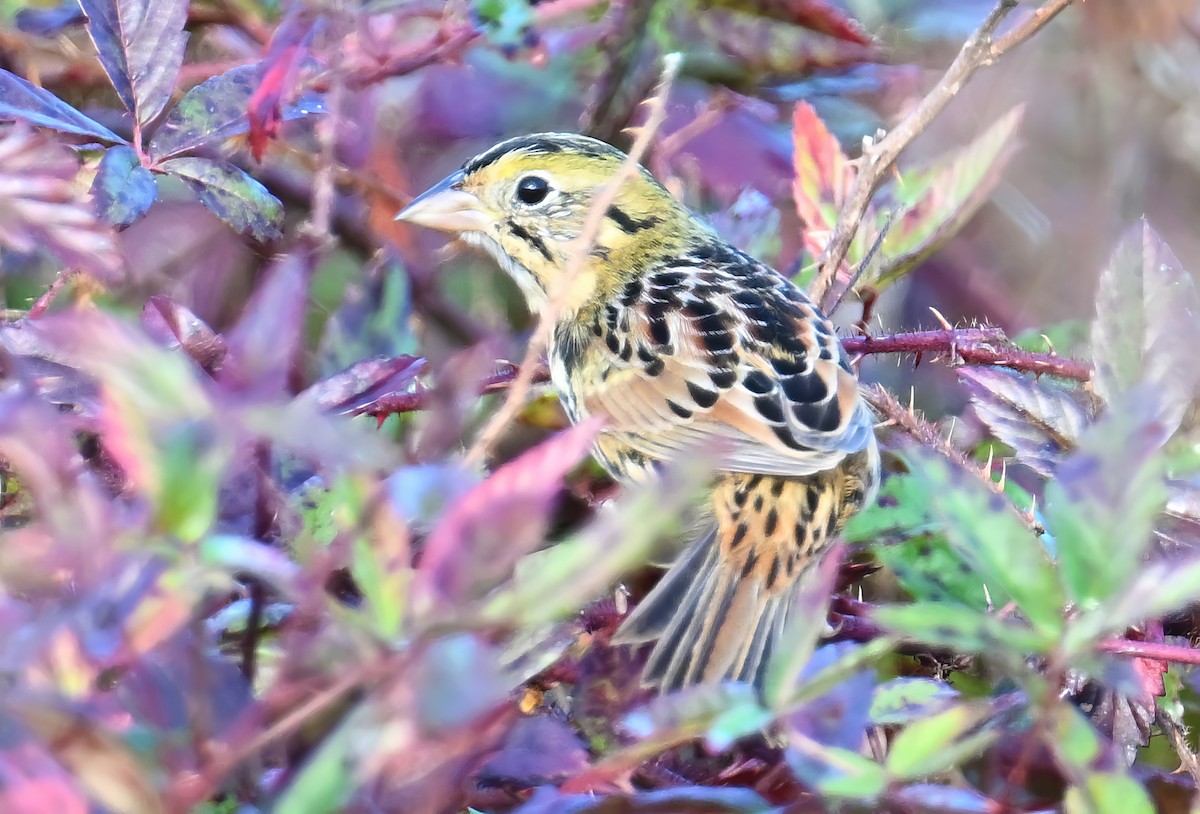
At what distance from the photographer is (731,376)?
2025 mm

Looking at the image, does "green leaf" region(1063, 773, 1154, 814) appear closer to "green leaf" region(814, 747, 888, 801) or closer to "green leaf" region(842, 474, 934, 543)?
"green leaf" region(814, 747, 888, 801)

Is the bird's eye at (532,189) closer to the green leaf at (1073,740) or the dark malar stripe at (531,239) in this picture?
the dark malar stripe at (531,239)

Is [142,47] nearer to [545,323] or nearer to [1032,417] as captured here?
[545,323]

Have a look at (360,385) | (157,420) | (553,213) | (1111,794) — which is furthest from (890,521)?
(553,213)

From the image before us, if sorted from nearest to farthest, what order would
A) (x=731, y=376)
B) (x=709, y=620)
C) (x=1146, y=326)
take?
(x=1146, y=326)
(x=709, y=620)
(x=731, y=376)

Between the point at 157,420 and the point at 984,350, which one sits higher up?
the point at 157,420

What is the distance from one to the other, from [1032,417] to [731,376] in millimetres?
822

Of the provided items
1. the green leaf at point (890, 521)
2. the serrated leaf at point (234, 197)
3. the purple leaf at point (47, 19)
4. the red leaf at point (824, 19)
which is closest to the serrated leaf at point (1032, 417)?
the green leaf at point (890, 521)

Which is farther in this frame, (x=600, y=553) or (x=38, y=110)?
(x=38, y=110)

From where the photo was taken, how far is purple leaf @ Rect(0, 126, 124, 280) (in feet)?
2.95

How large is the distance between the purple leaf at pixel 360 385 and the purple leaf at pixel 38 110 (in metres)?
0.32

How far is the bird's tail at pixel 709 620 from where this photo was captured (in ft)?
5.09

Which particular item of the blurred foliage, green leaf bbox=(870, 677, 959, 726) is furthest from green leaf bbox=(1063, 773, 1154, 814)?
green leaf bbox=(870, 677, 959, 726)

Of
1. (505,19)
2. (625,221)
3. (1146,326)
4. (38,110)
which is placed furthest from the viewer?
(625,221)
